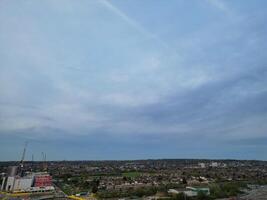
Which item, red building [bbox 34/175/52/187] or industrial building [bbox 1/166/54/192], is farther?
red building [bbox 34/175/52/187]

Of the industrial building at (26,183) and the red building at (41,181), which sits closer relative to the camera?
the industrial building at (26,183)

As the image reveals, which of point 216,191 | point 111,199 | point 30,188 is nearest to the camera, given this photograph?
point 111,199

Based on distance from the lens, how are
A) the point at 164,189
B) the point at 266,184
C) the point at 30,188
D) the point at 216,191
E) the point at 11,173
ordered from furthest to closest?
1. the point at 11,173
2. the point at 266,184
3. the point at 30,188
4. the point at 164,189
5. the point at 216,191

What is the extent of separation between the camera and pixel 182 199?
59.6 meters

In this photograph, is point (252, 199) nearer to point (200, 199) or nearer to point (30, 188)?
point (200, 199)

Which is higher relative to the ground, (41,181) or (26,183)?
(41,181)

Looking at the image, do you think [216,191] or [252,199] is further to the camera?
[216,191]

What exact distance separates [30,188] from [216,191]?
164 ft

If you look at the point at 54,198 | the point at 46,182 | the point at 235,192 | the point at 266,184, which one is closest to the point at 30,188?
the point at 46,182

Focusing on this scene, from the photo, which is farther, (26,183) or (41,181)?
(26,183)

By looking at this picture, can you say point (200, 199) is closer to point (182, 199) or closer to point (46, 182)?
point (182, 199)

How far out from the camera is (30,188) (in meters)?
87.8

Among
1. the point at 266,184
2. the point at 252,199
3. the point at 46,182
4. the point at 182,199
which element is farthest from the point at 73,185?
the point at 266,184

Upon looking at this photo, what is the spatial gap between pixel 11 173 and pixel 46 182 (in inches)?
762
